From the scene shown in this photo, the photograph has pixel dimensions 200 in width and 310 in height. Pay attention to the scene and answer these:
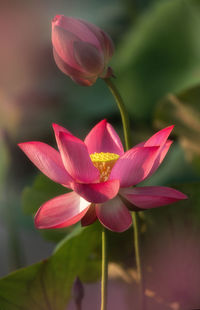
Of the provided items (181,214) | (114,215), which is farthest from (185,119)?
(114,215)

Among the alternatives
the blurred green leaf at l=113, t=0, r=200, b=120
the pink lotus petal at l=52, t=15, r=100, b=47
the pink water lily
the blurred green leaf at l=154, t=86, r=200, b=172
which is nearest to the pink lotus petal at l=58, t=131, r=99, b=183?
the pink water lily

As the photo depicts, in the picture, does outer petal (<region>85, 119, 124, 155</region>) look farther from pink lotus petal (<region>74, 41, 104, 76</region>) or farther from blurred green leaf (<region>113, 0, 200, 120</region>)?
blurred green leaf (<region>113, 0, 200, 120</region>)

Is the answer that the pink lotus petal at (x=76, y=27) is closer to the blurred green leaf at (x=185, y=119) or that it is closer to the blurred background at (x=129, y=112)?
the blurred background at (x=129, y=112)

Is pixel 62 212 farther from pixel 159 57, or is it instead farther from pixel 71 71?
pixel 159 57

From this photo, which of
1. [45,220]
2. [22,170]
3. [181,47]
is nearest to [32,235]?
[22,170]

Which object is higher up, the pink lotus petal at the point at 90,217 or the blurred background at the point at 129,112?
the pink lotus petal at the point at 90,217

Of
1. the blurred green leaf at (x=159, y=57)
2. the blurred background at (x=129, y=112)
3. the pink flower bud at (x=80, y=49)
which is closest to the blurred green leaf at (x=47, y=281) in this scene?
the blurred background at (x=129, y=112)
